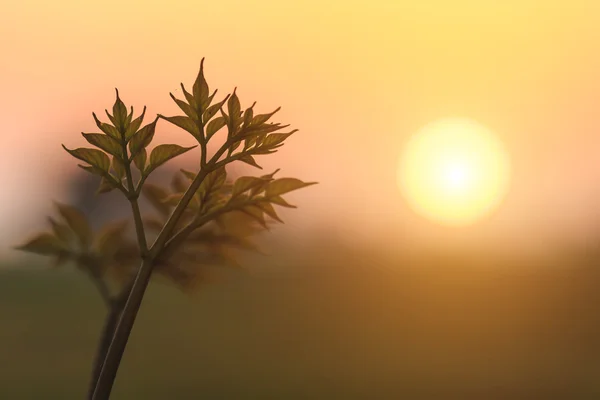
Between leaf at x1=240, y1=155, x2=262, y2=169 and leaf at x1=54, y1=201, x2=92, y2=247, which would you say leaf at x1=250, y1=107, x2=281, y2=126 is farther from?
leaf at x1=54, y1=201, x2=92, y2=247

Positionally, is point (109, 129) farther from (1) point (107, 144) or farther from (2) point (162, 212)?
(2) point (162, 212)

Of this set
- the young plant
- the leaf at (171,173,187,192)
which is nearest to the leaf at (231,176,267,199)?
the young plant

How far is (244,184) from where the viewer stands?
38 centimetres

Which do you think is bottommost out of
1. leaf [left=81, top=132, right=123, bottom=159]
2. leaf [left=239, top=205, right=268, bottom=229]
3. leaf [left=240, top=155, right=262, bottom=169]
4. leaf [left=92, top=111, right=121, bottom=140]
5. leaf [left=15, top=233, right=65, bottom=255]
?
leaf [left=15, top=233, right=65, bottom=255]

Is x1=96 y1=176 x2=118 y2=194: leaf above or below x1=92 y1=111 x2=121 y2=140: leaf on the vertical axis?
below

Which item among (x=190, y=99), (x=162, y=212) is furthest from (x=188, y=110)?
(x=162, y=212)

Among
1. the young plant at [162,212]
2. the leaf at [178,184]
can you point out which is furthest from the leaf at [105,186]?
the leaf at [178,184]

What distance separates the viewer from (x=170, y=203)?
43cm

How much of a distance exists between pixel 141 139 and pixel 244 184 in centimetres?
7

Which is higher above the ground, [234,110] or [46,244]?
[234,110]

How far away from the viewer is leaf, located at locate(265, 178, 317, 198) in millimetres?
372

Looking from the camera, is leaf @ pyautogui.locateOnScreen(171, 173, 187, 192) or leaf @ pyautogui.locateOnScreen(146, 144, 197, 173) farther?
leaf @ pyautogui.locateOnScreen(171, 173, 187, 192)

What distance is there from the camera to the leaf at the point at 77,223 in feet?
1.39

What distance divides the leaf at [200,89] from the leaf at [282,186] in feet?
0.22
